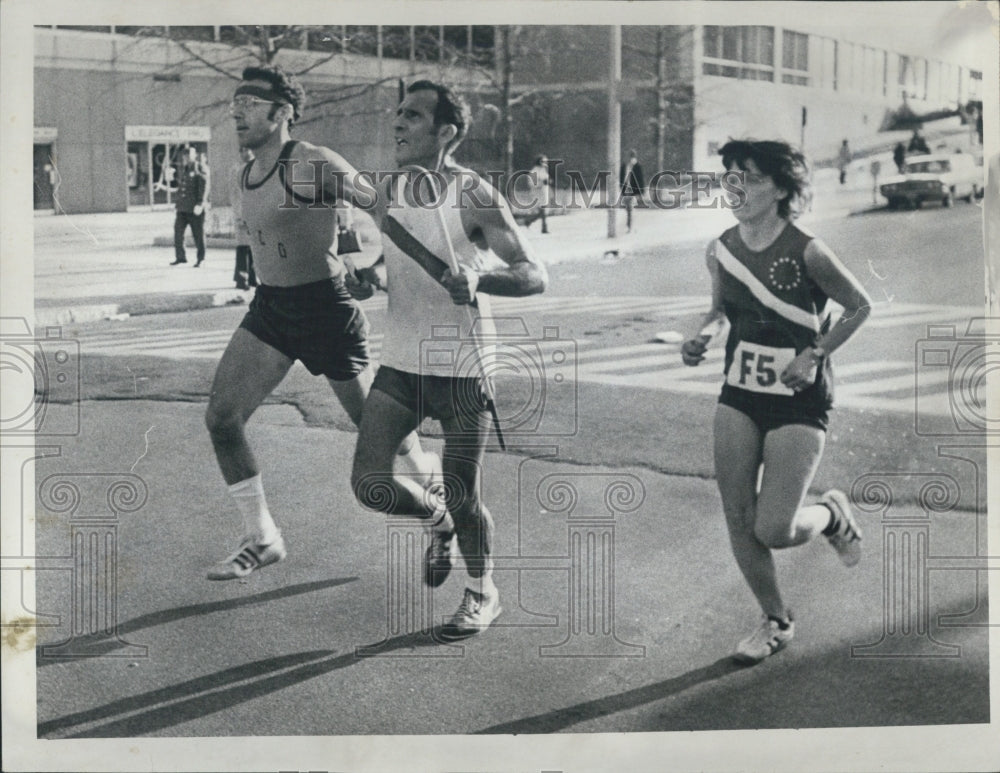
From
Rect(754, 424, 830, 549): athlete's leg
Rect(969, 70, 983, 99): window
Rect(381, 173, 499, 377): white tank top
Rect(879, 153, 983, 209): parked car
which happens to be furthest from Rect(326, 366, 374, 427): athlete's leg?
Rect(969, 70, 983, 99): window

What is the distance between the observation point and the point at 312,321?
A: 4973mm

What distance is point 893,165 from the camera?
5.16 meters

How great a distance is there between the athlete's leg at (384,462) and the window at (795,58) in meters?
2.00

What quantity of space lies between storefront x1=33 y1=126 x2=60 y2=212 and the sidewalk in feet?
0.22

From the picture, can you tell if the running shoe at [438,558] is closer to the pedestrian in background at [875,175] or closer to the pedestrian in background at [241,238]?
the pedestrian in background at [241,238]

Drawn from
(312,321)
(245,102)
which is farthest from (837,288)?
(245,102)

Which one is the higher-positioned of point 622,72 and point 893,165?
point 622,72

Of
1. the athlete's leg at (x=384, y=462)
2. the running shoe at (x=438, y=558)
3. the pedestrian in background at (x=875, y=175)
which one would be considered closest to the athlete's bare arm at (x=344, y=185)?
the athlete's leg at (x=384, y=462)

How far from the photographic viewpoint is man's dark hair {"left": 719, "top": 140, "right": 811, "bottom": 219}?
16.4 feet

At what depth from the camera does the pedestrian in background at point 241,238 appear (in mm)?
4938

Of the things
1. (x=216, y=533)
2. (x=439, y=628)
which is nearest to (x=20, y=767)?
(x=216, y=533)

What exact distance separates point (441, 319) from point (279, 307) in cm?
63

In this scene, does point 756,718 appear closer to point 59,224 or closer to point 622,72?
point 622,72

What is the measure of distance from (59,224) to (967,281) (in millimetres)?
3671
